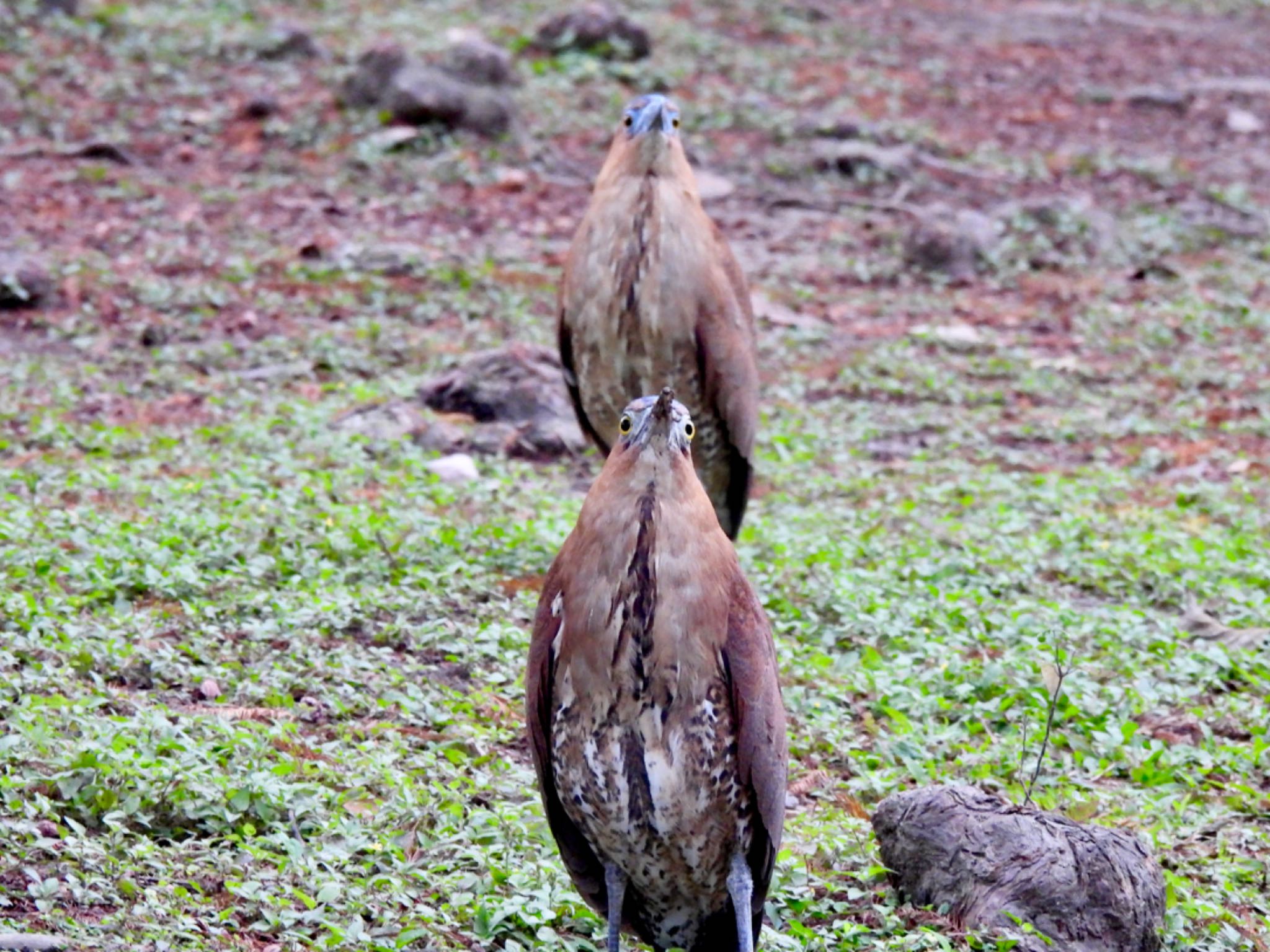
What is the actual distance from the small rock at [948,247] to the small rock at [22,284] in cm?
607

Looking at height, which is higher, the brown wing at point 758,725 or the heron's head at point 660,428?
the heron's head at point 660,428

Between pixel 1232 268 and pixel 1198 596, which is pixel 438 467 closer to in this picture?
pixel 1198 596

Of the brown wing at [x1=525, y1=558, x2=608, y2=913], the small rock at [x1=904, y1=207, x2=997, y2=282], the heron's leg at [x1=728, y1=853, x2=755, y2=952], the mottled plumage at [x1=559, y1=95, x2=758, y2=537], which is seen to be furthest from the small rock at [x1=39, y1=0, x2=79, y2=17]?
the heron's leg at [x1=728, y1=853, x2=755, y2=952]

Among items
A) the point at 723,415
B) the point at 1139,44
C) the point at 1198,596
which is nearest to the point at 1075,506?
the point at 1198,596

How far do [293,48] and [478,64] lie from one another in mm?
1877

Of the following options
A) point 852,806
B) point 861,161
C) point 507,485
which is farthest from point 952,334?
point 852,806

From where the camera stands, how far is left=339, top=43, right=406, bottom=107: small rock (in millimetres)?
13773

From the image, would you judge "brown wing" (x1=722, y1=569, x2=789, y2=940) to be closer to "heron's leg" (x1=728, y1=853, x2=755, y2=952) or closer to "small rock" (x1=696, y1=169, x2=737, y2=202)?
"heron's leg" (x1=728, y1=853, x2=755, y2=952)

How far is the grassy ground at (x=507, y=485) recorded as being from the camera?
14.6ft

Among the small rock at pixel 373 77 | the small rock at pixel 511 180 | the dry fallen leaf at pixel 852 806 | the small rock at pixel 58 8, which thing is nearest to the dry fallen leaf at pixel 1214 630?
the dry fallen leaf at pixel 852 806

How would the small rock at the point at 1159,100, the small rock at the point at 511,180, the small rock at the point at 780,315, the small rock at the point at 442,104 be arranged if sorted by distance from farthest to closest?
the small rock at the point at 1159,100
the small rock at the point at 442,104
the small rock at the point at 511,180
the small rock at the point at 780,315

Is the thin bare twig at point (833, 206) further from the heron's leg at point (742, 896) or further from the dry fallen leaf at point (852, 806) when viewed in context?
the heron's leg at point (742, 896)

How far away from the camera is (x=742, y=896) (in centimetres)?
389

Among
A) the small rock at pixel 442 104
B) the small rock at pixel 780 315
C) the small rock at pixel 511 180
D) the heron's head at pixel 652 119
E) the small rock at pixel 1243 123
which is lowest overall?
the small rock at pixel 780 315
